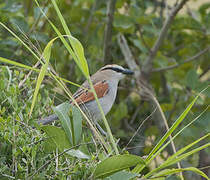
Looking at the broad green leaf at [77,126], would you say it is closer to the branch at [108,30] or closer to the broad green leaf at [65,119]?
the broad green leaf at [65,119]

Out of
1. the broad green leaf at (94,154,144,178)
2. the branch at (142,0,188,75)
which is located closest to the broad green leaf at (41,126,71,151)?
the broad green leaf at (94,154,144,178)

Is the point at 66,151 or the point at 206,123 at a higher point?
the point at 66,151

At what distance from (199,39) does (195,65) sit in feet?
1.67

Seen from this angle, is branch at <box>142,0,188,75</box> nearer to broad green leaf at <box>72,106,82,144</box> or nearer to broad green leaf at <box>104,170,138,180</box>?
broad green leaf at <box>72,106,82,144</box>

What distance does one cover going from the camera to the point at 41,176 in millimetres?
1675

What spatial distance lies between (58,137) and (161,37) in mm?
2491

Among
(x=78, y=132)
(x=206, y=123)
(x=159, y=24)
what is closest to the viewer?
(x=78, y=132)

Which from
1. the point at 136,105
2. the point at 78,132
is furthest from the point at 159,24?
the point at 78,132

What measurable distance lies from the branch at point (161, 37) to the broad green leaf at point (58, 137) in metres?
2.38

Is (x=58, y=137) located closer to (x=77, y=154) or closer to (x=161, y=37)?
(x=77, y=154)

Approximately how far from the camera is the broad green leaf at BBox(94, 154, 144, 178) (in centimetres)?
161

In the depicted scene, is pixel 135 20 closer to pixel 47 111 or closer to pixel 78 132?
pixel 47 111

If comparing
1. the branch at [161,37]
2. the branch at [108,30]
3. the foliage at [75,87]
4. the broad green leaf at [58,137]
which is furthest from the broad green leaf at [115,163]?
the branch at [108,30]

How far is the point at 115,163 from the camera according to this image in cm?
163
